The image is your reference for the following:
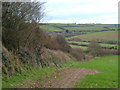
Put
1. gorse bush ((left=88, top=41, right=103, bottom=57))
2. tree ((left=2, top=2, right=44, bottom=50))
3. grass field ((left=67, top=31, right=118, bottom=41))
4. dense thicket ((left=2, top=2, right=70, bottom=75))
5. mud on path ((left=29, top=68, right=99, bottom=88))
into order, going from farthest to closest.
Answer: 1. grass field ((left=67, top=31, right=118, bottom=41))
2. gorse bush ((left=88, top=41, right=103, bottom=57))
3. tree ((left=2, top=2, right=44, bottom=50))
4. dense thicket ((left=2, top=2, right=70, bottom=75))
5. mud on path ((left=29, top=68, right=99, bottom=88))


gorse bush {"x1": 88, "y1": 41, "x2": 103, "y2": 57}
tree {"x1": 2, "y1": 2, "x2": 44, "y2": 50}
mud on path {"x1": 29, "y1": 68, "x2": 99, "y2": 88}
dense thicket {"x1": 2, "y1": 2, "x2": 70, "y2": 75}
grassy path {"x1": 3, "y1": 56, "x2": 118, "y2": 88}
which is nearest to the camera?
mud on path {"x1": 29, "y1": 68, "x2": 99, "y2": 88}

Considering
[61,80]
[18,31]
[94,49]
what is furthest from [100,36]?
[61,80]

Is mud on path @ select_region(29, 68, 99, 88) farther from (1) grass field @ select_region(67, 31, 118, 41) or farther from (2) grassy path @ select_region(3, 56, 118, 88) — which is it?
(1) grass field @ select_region(67, 31, 118, 41)

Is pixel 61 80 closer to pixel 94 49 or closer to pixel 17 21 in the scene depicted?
pixel 17 21

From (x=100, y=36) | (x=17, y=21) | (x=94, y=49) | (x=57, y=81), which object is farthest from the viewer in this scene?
(x=100, y=36)

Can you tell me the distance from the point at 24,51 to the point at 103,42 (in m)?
78.1

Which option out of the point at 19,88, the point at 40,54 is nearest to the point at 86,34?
the point at 40,54

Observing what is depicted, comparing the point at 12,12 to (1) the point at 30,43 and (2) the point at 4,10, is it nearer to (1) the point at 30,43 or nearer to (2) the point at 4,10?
(2) the point at 4,10

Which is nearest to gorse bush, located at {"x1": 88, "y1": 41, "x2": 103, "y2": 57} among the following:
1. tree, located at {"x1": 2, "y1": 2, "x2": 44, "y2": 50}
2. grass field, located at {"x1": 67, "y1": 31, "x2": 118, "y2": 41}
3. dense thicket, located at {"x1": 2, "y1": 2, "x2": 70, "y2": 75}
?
grass field, located at {"x1": 67, "y1": 31, "x2": 118, "y2": 41}

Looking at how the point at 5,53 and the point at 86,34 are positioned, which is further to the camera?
the point at 86,34

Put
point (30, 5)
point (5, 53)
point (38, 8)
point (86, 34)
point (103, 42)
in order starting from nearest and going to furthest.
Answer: point (5, 53), point (30, 5), point (38, 8), point (103, 42), point (86, 34)

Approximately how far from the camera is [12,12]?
57.9 feet

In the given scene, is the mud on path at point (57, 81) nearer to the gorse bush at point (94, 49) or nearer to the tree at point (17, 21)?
the tree at point (17, 21)

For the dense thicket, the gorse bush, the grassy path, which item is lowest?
the gorse bush
